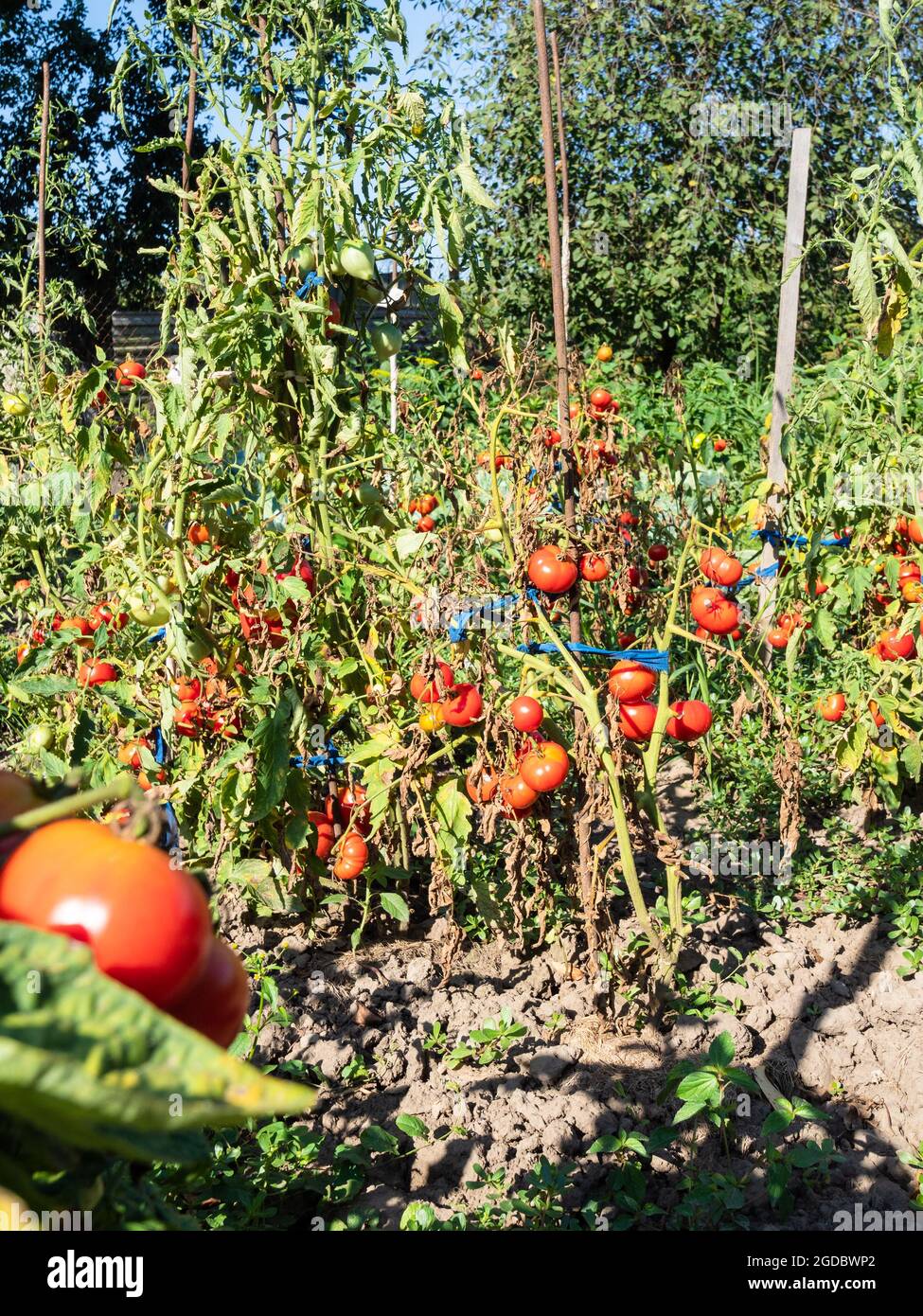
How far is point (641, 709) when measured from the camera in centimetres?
206

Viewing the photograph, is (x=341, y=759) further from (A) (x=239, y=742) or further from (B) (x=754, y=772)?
(B) (x=754, y=772)

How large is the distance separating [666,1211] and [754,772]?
5.51 feet

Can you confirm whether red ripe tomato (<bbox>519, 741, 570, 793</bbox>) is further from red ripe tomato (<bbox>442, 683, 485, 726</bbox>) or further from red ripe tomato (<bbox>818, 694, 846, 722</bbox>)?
red ripe tomato (<bbox>818, 694, 846, 722</bbox>)

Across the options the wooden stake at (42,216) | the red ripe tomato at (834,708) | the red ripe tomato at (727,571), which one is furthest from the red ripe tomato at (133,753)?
the red ripe tomato at (834,708)

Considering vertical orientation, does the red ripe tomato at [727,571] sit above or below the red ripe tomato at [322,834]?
above

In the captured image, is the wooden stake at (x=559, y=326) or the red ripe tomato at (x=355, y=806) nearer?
the wooden stake at (x=559, y=326)

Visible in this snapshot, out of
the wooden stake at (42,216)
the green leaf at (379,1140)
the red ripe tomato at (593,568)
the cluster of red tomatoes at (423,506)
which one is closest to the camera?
the green leaf at (379,1140)

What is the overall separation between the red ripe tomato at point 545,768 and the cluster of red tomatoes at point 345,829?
42 centimetres

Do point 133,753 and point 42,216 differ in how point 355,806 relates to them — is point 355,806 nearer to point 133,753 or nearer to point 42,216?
point 133,753

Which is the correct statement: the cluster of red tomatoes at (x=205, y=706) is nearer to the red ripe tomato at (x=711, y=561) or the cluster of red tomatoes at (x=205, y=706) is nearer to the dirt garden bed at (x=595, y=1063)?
the dirt garden bed at (x=595, y=1063)

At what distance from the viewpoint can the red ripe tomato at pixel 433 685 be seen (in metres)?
2.06

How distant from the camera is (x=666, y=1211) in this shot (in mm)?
1660

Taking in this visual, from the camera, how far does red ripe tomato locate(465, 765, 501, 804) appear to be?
211cm

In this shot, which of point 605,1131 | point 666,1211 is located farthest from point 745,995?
point 666,1211
